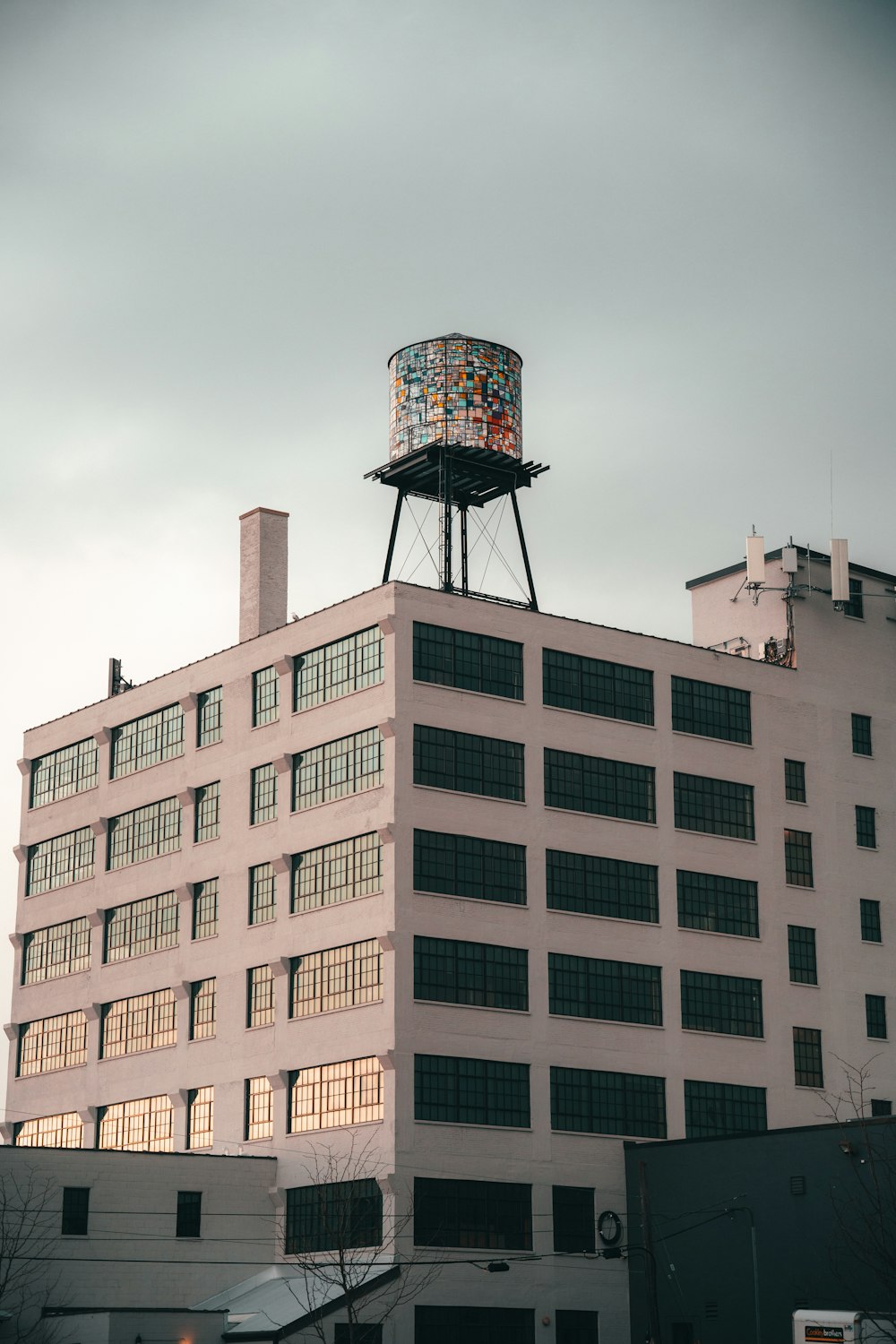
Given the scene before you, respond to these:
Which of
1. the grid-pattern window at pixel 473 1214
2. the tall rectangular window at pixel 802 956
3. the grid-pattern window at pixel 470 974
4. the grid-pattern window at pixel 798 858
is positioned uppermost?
the grid-pattern window at pixel 798 858

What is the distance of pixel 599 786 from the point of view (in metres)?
78.9

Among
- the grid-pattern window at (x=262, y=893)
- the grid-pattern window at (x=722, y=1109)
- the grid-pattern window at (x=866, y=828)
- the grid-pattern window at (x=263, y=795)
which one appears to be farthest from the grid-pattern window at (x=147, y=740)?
the grid-pattern window at (x=866, y=828)

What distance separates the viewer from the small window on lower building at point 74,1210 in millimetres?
71375

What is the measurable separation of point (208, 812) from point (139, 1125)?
1318 cm

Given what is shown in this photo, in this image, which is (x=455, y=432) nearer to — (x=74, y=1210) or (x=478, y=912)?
(x=478, y=912)

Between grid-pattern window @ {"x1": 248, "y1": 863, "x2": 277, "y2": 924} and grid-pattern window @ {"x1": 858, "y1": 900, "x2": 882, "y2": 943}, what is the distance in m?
24.8

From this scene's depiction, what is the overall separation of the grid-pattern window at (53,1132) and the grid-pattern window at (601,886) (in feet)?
80.3

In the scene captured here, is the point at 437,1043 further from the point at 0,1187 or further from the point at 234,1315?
the point at 0,1187

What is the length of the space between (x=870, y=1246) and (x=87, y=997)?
121ft

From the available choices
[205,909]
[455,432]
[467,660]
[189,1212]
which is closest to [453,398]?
[455,432]

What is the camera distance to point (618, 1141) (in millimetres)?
75688

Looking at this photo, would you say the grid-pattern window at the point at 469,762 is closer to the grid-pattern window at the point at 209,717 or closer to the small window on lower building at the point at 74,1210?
the grid-pattern window at the point at 209,717

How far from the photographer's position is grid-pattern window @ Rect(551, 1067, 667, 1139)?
74750 millimetres

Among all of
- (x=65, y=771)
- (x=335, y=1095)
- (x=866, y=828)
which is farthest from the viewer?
(x=65, y=771)
